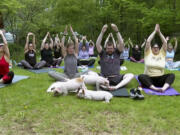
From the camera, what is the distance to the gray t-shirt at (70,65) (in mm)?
5305

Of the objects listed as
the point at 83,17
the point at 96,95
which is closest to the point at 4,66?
the point at 96,95

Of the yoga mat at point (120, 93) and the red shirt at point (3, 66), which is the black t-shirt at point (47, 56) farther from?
the yoga mat at point (120, 93)

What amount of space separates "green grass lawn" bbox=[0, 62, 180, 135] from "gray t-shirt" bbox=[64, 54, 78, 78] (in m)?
1.20

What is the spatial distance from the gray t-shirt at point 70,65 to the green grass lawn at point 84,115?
1.20 metres

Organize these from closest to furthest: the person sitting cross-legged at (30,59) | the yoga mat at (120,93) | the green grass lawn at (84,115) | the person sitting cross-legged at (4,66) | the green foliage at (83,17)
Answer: the green grass lawn at (84,115) → the yoga mat at (120,93) → the person sitting cross-legged at (4,66) → the person sitting cross-legged at (30,59) → the green foliage at (83,17)

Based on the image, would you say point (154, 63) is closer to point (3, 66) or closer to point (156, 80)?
point (156, 80)

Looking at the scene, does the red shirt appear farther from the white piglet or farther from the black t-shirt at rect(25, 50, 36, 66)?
the black t-shirt at rect(25, 50, 36, 66)

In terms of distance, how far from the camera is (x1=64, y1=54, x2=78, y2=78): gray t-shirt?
5305mm

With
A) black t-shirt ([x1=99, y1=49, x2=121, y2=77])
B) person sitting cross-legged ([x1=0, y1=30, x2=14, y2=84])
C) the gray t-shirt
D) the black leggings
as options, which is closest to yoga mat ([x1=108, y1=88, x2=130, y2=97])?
black t-shirt ([x1=99, y1=49, x2=121, y2=77])

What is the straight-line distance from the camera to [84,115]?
3201 mm

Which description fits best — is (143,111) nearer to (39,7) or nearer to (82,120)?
(82,120)

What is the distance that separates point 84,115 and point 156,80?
257cm

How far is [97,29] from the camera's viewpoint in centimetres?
1794

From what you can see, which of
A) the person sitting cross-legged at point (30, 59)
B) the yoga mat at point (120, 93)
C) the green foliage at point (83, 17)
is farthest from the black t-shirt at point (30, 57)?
the green foliage at point (83, 17)
